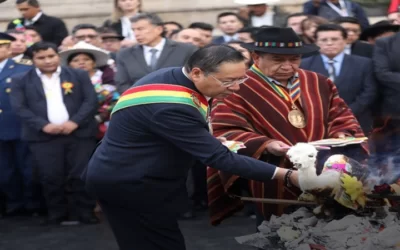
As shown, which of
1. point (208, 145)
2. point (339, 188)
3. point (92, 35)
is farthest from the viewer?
point (92, 35)

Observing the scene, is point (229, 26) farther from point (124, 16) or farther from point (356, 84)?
point (356, 84)

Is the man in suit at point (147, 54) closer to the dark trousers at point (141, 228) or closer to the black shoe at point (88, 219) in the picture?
the black shoe at point (88, 219)

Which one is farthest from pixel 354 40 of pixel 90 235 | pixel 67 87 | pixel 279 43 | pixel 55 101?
pixel 279 43

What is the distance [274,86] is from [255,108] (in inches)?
7.9

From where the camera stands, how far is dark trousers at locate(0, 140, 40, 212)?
994cm

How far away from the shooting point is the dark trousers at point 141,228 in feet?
17.6

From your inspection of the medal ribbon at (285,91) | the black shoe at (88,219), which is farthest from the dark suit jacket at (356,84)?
the medal ribbon at (285,91)

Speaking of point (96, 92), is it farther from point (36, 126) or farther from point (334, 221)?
point (334, 221)

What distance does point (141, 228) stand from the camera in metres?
5.40

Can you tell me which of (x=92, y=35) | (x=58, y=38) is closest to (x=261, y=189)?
(x=92, y=35)

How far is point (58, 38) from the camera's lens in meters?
12.1

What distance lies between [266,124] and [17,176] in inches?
174

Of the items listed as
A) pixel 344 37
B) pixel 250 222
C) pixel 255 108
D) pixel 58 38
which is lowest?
pixel 250 222

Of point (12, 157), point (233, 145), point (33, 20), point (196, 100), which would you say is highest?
point (196, 100)
